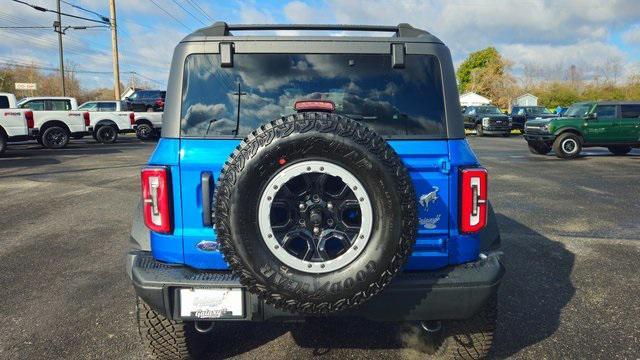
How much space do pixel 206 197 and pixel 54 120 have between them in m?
17.1

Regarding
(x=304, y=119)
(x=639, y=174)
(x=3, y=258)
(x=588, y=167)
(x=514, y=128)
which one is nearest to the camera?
(x=304, y=119)

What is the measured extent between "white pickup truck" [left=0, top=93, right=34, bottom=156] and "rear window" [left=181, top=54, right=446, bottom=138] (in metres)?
14.3

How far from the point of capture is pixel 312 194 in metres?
2.14

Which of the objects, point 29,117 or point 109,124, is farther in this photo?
point 109,124

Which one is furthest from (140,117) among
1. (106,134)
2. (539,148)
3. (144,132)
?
(539,148)

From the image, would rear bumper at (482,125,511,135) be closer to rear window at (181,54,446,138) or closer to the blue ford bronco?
the blue ford bronco

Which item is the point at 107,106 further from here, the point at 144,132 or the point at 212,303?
the point at 212,303

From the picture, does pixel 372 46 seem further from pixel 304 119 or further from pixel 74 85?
pixel 74 85

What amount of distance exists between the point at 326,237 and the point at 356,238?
14 cm

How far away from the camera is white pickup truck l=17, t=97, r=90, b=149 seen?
1634cm

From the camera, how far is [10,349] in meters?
2.96

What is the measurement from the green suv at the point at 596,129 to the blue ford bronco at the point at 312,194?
13258mm

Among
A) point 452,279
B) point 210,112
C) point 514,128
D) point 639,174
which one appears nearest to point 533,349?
point 452,279

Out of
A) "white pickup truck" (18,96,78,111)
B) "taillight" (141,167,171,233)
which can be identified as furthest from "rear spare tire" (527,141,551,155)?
"white pickup truck" (18,96,78,111)
